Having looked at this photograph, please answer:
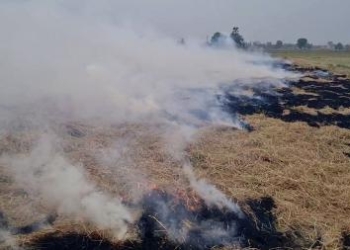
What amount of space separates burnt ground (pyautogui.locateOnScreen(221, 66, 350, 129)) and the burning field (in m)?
0.08

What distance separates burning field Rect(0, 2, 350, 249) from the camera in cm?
676

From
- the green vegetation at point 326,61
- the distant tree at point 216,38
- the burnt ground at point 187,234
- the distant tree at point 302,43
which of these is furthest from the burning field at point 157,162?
the distant tree at point 302,43

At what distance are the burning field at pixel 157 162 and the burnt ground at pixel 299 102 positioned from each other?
0.27ft

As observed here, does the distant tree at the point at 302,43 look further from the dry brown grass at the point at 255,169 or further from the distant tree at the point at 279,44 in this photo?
the dry brown grass at the point at 255,169

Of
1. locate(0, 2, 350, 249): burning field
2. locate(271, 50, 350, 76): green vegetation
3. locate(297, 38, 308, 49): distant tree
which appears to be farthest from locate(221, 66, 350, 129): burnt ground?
locate(297, 38, 308, 49): distant tree

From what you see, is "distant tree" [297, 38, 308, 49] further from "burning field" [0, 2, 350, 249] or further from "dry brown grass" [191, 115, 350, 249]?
"dry brown grass" [191, 115, 350, 249]

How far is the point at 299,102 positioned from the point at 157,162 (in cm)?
978

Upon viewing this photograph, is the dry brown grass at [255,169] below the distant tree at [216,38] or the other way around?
below

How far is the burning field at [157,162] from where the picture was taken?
266 inches

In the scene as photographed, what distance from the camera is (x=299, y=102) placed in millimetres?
17391

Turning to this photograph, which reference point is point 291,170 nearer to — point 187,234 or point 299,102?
point 187,234

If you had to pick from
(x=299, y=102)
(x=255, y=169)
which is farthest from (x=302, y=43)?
(x=255, y=169)

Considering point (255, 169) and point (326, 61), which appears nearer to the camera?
point (255, 169)

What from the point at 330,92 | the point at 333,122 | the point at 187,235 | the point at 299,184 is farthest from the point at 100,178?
the point at 330,92
